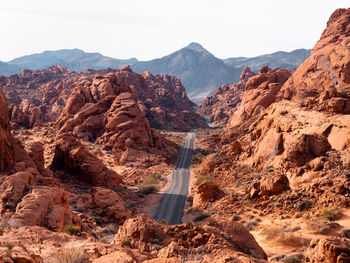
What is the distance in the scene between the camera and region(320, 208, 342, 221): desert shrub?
19.5 metres

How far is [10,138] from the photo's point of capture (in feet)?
98.6

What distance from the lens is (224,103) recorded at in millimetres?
161125

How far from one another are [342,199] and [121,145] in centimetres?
4898

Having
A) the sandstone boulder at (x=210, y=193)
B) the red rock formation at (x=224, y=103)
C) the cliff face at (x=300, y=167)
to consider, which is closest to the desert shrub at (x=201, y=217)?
the cliff face at (x=300, y=167)

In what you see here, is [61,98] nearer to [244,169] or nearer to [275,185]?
[244,169]

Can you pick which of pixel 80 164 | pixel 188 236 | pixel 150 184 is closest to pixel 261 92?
pixel 150 184

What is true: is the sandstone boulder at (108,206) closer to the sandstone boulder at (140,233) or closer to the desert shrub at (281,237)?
the sandstone boulder at (140,233)

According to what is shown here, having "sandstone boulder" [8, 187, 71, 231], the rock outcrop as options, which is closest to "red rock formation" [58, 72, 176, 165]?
the rock outcrop

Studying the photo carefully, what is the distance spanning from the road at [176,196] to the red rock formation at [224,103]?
80.7 metres

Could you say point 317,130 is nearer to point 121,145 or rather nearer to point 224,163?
point 224,163

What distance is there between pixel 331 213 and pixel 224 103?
473 ft

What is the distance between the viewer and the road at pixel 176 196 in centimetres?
3456

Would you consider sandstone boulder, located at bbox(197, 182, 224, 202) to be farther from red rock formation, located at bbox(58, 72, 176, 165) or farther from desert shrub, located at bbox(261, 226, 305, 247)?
red rock formation, located at bbox(58, 72, 176, 165)

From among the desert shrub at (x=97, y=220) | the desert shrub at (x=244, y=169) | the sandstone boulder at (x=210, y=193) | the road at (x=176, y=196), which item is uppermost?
the desert shrub at (x=244, y=169)
